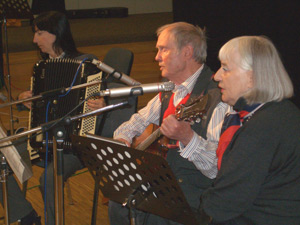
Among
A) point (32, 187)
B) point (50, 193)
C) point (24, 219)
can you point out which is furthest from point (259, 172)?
point (32, 187)

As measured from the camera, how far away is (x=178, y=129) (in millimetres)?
1940

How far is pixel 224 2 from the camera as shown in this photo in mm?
4418

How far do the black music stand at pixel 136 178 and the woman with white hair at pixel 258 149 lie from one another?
0.14 meters

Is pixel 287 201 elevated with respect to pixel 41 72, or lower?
lower

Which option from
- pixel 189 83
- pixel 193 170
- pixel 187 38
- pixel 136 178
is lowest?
pixel 193 170

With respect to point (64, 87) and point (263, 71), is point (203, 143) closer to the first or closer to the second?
point (263, 71)

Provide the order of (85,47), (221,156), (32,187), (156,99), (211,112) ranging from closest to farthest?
(221,156) → (211,112) → (156,99) → (32,187) → (85,47)

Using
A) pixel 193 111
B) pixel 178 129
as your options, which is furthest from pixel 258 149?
pixel 193 111

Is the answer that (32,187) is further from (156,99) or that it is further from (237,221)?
(237,221)

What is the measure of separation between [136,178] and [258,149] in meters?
0.52

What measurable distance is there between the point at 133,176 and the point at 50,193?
1052mm

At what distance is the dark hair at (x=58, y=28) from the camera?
3.11 m

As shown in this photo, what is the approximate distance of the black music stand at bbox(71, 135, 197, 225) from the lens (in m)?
1.67

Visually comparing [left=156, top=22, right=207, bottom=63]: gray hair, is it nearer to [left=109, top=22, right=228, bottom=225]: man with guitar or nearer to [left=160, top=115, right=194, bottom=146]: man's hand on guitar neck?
[left=109, top=22, right=228, bottom=225]: man with guitar
